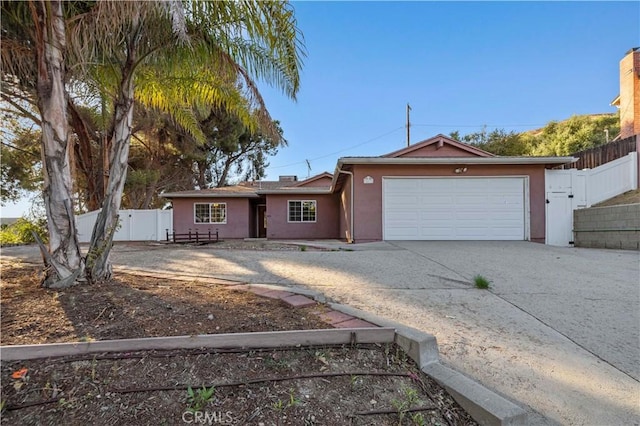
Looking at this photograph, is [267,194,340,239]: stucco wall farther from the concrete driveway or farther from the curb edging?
the curb edging

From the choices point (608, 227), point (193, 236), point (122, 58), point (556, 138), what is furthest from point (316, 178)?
point (556, 138)

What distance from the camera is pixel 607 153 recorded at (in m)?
11.9

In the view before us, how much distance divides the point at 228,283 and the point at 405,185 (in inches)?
297

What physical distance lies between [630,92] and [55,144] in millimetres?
23840

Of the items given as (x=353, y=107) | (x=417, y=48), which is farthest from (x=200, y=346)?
(x=353, y=107)

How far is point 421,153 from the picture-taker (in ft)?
41.7

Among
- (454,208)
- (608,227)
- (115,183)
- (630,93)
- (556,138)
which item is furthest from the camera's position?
(556,138)

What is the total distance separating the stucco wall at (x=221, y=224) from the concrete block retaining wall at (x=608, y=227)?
13879 mm

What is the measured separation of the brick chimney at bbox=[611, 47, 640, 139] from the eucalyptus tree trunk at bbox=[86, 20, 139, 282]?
72.6ft

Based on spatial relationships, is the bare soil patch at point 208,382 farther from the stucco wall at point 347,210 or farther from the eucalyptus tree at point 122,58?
the stucco wall at point 347,210

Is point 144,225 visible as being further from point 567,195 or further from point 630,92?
point 630,92

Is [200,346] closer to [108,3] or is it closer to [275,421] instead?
[275,421]

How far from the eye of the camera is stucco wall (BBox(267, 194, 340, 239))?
52.1 ft

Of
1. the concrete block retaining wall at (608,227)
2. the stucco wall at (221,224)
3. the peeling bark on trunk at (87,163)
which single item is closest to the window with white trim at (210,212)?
the stucco wall at (221,224)
